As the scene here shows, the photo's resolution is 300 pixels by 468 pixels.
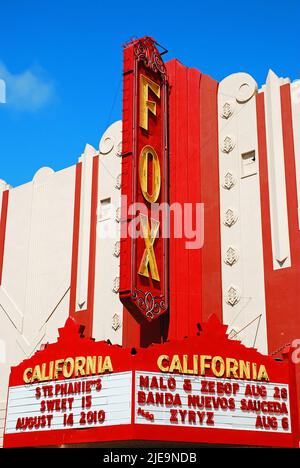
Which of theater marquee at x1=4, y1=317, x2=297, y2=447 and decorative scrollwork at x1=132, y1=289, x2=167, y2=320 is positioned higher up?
decorative scrollwork at x1=132, y1=289, x2=167, y2=320

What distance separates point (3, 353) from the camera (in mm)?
27047

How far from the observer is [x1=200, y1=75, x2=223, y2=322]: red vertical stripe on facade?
21453mm

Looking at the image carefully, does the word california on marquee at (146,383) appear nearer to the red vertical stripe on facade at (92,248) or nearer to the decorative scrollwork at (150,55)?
the decorative scrollwork at (150,55)

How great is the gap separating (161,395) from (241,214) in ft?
23.6

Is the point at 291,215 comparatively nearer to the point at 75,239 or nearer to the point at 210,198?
the point at 210,198

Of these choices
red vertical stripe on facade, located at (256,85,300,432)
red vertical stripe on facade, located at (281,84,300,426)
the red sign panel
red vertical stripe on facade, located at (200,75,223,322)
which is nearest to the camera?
red vertical stripe on facade, located at (281,84,300,426)

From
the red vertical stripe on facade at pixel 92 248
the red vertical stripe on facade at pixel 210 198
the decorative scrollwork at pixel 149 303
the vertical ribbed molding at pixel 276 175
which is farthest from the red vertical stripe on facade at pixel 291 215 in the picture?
the red vertical stripe on facade at pixel 92 248

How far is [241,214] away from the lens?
21641 millimetres

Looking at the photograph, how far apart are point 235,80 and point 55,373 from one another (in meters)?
11.2

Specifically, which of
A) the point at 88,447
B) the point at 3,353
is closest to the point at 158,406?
the point at 88,447

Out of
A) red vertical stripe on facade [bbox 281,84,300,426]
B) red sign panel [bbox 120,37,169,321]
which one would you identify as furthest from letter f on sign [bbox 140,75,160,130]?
red vertical stripe on facade [bbox 281,84,300,426]

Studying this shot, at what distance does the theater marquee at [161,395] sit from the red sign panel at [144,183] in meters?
2.58

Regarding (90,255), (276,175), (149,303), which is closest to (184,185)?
(276,175)

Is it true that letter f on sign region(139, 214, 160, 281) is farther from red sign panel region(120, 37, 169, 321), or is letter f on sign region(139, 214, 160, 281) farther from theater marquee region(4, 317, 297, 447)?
theater marquee region(4, 317, 297, 447)
